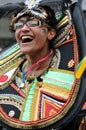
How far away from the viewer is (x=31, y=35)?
2428 mm

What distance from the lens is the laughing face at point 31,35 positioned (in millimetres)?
2422

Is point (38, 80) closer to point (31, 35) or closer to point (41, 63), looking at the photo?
point (41, 63)

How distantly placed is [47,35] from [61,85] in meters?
0.27

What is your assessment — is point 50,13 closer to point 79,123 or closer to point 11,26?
point 11,26

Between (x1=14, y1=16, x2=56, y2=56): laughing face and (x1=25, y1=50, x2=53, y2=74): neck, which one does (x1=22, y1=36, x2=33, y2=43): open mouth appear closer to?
(x1=14, y1=16, x2=56, y2=56): laughing face

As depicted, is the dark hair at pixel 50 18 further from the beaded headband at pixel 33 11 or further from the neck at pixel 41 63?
the neck at pixel 41 63

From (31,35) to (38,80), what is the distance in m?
0.22

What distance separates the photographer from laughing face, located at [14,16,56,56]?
242 centimetres

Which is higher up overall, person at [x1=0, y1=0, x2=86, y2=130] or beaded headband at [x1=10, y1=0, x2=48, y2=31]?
beaded headband at [x1=10, y1=0, x2=48, y2=31]

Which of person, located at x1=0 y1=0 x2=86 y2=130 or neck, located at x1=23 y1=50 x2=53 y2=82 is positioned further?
neck, located at x1=23 y1=50 x2=53 y2=82

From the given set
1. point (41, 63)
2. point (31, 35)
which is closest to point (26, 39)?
point (31, 35)

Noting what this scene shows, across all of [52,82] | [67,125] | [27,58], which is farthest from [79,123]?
[27,58]

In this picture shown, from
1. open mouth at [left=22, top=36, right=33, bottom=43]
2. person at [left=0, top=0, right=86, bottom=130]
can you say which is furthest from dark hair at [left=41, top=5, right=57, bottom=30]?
open mouth at [left=22, top=36, right=33, bottom=43]

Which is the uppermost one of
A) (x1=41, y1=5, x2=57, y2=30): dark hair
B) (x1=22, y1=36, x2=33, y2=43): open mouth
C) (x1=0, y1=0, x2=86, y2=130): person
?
(x1=41, y1=5, x2=57, y2=30): dark hair
